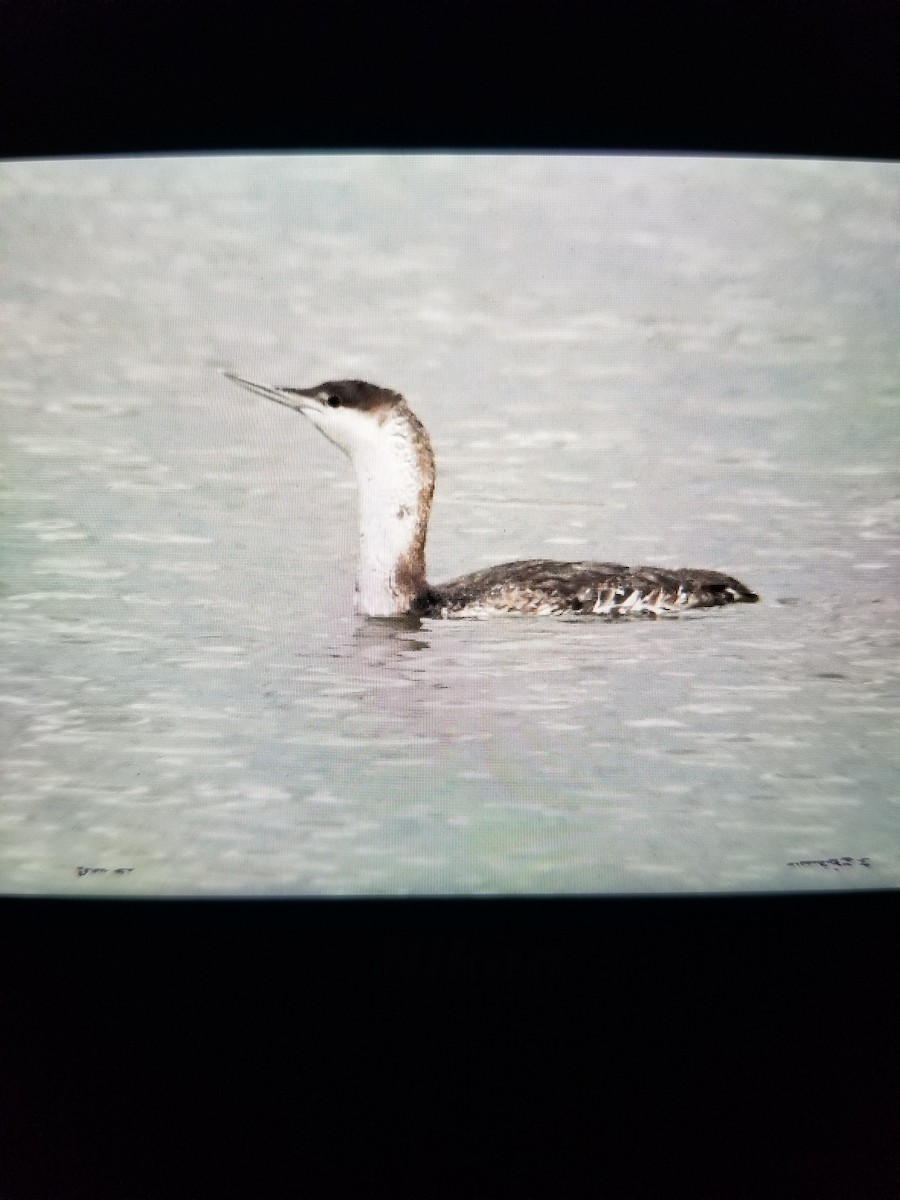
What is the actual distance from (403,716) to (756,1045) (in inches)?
22.5

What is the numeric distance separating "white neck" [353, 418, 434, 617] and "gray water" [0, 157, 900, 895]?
0.02 metres

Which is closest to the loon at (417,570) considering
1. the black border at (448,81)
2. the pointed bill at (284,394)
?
the pointed bill at (284,394)

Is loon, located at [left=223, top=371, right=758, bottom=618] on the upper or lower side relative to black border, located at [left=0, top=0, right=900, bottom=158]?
lower

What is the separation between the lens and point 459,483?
1626mm

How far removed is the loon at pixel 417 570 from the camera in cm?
162

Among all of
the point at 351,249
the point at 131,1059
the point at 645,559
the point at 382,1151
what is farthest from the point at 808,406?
the point at 131,1059

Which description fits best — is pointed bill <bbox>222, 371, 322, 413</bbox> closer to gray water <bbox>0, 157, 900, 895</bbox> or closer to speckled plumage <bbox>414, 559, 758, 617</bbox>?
gray water <bbox>0, 157, 900, 895</bbox>

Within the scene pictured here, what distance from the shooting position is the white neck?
1.63 m

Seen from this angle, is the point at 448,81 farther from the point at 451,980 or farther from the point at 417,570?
the point at 451,980

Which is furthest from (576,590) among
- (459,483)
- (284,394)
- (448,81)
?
(448,81)

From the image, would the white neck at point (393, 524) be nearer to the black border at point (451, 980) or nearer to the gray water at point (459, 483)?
the gray water at point (459, 483)

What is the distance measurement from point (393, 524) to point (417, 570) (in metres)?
0.06

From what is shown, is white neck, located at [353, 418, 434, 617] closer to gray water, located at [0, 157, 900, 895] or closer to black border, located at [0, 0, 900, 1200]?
gray water, located at [0, 157, 900, 895]

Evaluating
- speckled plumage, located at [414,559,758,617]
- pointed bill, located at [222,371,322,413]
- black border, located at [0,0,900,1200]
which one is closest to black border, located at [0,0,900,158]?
black border, located at [0,0,900,1200]
